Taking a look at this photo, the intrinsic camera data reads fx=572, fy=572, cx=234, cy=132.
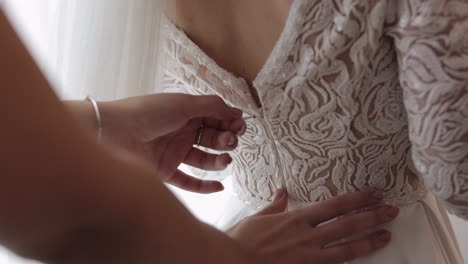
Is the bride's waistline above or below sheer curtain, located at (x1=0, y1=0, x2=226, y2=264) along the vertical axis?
below

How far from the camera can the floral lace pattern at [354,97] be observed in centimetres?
51

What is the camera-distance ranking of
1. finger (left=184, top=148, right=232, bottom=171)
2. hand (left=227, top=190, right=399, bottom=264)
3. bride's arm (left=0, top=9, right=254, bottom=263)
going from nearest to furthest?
bride's arm (left=0, top=9, right=254, bottom=263) < hand (left=227, top=190, right=399, bottom=264) < finger (left=184, top=148, right=232, bottom=171)

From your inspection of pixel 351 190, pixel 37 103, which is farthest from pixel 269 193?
pixel 37 103

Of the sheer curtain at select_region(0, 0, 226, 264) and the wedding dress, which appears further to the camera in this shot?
the sheer curtain at select_region(0, 0, 226, 264)

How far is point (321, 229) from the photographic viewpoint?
0.68 metres

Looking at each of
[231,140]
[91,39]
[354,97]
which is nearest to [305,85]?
[354,97]

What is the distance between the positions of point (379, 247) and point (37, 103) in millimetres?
532

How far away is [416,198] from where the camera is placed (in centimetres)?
73

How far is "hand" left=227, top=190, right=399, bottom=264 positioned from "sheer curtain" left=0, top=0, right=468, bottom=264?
233 millimetres

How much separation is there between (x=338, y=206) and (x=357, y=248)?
6cm

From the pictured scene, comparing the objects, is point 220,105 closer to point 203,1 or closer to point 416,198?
point 203,1

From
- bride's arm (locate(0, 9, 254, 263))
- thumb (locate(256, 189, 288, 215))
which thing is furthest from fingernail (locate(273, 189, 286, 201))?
bride's arm (locate(0, 9, 254, 263))

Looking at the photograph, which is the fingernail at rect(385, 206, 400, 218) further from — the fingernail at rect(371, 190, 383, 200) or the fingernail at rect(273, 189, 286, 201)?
the fingernail at rect(273, 189, 286, 201)

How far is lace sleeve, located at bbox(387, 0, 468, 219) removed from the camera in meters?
0.49
